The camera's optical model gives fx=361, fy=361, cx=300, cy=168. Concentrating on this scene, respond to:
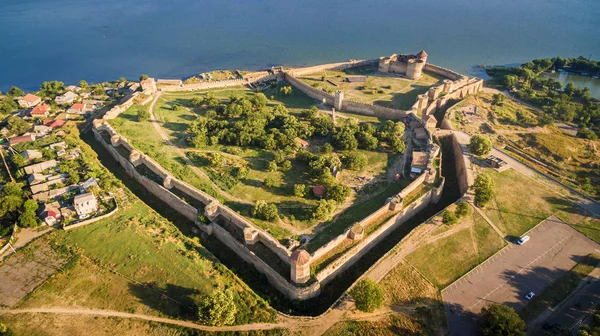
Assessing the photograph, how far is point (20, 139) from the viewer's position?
1852 inches

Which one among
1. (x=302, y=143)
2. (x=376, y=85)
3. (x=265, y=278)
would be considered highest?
(x=376, y=85)

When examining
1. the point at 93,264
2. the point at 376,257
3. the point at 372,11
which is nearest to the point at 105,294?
the point at 93,264

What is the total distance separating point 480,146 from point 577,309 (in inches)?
818

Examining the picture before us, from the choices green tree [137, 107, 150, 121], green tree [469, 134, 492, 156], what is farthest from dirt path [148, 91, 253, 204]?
green tree [469, 134, 492, 156]

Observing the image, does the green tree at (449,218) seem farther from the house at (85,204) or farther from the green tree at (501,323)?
the house at (85,204)

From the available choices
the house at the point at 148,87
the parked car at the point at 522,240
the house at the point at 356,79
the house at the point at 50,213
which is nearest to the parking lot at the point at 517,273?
the parked car at the point at 522,240

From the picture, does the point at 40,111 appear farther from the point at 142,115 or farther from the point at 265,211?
the point at 265,211

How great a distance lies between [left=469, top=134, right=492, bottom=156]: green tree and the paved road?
58.9 feet

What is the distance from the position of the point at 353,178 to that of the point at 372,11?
101358 mm

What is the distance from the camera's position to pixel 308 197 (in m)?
38.0

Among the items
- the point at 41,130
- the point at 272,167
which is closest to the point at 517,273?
the point at 272,167

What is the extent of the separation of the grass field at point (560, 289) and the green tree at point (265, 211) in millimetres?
21814

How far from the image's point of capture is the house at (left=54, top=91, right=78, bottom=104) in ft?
192

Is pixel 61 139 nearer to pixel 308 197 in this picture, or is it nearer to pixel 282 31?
pixel 308 197
